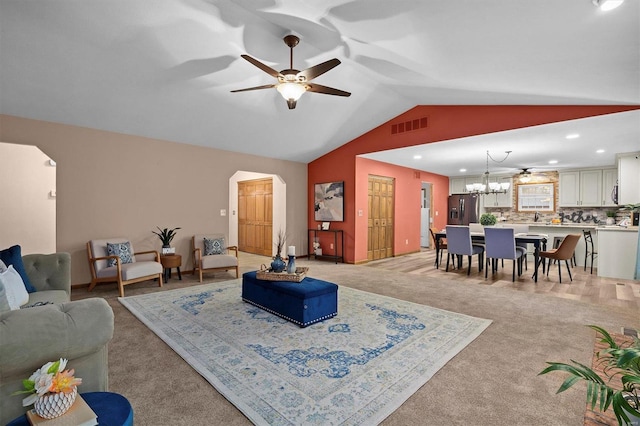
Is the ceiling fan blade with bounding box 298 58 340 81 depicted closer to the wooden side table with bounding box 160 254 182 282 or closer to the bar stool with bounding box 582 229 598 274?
the wooden side table with bounding box 160 254 182 282

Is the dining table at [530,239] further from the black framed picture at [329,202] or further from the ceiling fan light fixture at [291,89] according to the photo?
the ceiling fan light fixture at [291,89]

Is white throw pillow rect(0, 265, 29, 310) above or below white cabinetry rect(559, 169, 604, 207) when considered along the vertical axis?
below

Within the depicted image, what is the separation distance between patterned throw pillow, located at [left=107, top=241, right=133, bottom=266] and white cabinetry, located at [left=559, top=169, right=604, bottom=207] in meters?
10.2

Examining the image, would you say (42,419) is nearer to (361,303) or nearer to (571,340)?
(361,303)

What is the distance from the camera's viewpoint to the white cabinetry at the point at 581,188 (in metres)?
7.78

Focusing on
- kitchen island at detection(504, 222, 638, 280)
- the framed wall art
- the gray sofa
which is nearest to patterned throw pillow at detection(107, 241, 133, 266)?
the gray sofa

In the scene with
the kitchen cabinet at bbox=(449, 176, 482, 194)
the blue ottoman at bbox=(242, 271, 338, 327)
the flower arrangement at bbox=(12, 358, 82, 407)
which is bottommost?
the blue ottoman at bbox=(242, 271, 338, 327)

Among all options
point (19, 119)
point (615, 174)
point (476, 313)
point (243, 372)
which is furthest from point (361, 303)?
point (615, 174)

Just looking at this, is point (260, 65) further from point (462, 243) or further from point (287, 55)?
point (462, 243)

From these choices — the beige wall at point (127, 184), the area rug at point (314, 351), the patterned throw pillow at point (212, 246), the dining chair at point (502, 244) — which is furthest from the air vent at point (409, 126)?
the patterned throw pillow at point (212, 246)

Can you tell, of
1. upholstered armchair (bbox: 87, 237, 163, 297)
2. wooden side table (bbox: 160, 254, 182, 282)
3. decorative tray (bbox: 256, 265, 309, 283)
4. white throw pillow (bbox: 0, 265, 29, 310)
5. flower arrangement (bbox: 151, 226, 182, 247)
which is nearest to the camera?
white throw pillow (bbox: 0, 265, 29, 310)

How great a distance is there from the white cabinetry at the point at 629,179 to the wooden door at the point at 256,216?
7.60 meters

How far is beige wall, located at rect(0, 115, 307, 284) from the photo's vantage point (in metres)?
4.53

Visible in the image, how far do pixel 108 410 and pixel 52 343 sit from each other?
43 centimetres
